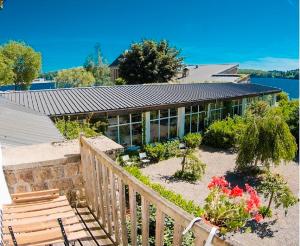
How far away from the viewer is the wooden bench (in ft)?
8.23

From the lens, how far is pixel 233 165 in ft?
56.2

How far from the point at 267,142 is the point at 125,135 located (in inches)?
317

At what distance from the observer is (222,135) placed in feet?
66.5

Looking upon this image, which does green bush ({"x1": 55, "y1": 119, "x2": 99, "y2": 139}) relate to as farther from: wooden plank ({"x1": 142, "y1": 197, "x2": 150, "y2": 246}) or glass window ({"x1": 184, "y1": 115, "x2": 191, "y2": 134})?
wooden plank ({"x1": 142, "y1": 197, "x2": 150, "y2": 246})

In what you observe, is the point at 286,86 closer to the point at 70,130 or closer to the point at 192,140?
the point at 192,140

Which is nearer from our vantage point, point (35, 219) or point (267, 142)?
point (35, 219)

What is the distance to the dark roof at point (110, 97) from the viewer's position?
53.3ft

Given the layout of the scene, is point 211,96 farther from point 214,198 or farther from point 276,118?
point 214,198

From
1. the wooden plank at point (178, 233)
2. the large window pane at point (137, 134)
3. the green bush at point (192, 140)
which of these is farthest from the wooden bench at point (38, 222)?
the green bush at point (192, 140)

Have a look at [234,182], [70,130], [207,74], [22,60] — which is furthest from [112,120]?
[22,60]

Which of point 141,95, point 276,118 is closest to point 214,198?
point 276,118

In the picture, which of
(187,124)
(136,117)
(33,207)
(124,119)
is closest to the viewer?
(33,207)

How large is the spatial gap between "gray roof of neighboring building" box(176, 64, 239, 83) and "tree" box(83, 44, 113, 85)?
41.8 feet

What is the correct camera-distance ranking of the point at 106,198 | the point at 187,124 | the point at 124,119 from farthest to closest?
1. the point at 187,124
2. the point at 124,119
3. the point at 106,198
